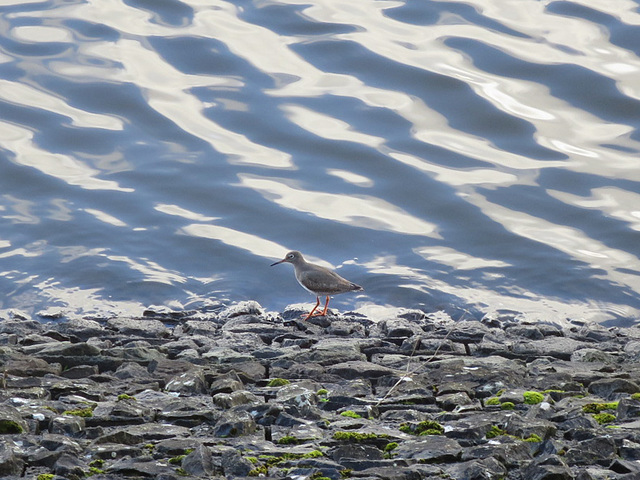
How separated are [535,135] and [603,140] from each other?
1.60 metres

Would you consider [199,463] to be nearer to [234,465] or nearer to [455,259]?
[234,465]

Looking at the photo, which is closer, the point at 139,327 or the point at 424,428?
the point at 424,428

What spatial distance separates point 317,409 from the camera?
7.07m

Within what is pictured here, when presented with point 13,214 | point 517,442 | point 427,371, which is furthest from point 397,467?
point 13,214

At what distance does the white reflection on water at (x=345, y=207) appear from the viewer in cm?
1875

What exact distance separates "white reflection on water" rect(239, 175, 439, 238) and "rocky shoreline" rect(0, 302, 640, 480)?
7.96 meters

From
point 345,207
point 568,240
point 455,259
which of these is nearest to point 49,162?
point 345,207

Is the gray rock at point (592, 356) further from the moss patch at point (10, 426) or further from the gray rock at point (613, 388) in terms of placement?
the moss patch at point (10, 426)

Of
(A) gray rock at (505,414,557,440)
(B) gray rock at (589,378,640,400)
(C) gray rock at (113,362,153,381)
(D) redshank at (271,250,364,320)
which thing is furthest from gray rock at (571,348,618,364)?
(D) redshank at (271,250,364,320)

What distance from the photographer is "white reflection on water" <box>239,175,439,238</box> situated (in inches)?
738

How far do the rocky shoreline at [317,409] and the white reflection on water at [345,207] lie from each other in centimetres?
796

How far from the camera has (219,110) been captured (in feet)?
75.4

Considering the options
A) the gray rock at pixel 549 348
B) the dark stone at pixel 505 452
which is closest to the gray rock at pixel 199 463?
the dark stone at pixel 505 452

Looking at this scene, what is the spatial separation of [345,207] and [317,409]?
12.5 meters
